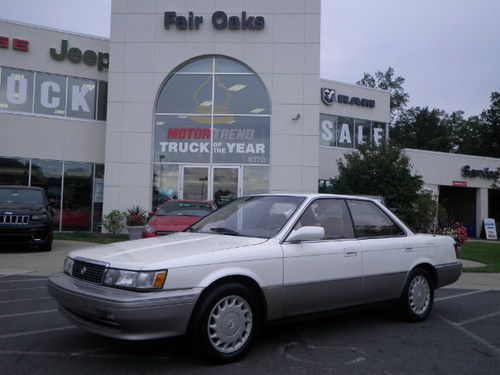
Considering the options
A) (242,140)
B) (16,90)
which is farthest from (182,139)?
(16,90)

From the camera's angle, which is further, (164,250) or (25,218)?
(25,218)

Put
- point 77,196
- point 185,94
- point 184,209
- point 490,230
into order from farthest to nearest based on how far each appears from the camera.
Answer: point 490,230
point 77,196
point 185,94
point 184,209

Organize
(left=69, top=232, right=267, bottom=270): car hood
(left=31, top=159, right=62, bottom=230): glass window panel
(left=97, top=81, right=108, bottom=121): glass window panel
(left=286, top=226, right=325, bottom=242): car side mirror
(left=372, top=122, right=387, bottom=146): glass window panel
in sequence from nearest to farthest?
(left=69, top=232, right=267, bottom=270): car hood < (left=286, top=226, right=325, bottom=242): car side mirror < (left=31, top=159, right=62, bottom=230): glass window panel < (left=97, top=81, right=108, bottom=121): glass window panel < (left=372, top=122, right=387, bottom=146): glass window panel

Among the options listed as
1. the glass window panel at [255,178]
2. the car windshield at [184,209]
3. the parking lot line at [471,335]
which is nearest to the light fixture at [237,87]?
the glass window panel at [255,178]

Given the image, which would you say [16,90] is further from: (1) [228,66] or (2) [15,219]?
(2) [15,219]

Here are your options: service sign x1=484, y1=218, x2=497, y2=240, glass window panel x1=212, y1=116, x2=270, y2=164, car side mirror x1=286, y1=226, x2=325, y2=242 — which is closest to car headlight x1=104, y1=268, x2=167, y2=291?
car side mirror x1=286, y1=226, x2=325, y2=242

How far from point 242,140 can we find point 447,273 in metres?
13.9

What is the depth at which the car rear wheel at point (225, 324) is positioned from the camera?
4.22 metres

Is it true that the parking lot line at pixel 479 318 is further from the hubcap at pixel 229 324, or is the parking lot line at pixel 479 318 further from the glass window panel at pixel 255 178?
the glass window panel at pixel 255 178

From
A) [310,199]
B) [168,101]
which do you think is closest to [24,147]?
[168,101]

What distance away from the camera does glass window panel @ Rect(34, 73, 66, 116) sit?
2017cm

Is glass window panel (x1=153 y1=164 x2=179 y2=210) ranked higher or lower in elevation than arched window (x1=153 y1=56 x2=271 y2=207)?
lower

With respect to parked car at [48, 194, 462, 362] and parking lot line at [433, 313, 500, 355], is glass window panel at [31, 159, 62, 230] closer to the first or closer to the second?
parked car at [48, 194, 462, 362]

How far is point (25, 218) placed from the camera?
41.7 feet
